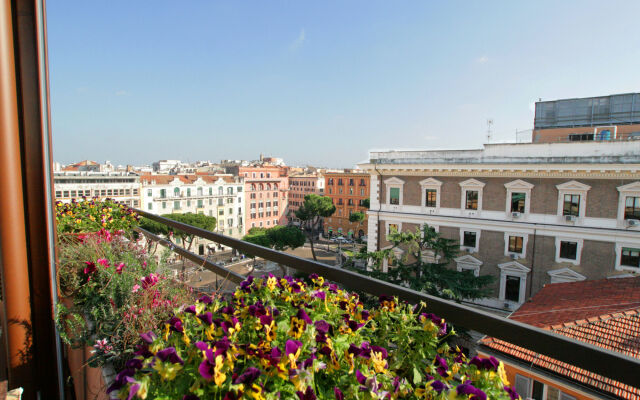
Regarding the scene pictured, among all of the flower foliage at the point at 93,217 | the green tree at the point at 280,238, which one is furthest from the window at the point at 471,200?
the green tree at the point at 280,238

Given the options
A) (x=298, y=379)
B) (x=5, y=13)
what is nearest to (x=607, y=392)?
(x=298, y=379)

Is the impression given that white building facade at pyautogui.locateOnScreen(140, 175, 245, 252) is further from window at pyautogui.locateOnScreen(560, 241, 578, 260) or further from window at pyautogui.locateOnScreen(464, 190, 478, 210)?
window at pyautogui.locateOnScreen(560, 241, 578, 260)

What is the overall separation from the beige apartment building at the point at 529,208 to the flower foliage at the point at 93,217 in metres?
19.1

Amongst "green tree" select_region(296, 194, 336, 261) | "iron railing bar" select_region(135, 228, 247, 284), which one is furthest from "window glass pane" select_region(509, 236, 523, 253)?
"green tree" select_region(296, 194, 336, 261)

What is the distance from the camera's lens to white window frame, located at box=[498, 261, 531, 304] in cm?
1873

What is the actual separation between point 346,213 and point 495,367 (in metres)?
55.3

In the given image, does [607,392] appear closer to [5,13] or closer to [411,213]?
[5,13]

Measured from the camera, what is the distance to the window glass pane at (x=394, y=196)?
74.5 ft

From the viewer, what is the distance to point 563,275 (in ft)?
58.4

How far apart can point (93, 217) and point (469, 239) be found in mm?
19991

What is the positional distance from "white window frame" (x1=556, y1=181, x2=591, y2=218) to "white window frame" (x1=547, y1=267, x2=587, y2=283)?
2853 millimetres

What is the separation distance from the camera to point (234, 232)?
53438mm

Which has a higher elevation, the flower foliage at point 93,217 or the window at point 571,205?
the flower foliage at point 93,217

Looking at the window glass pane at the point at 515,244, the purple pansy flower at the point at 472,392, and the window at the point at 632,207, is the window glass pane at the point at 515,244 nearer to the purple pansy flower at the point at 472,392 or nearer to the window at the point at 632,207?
the window at the point at 632,207
